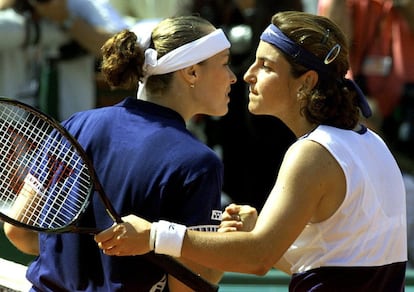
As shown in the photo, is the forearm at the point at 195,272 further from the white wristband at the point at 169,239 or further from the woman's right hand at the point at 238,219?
the white wristband at the point at 169,239

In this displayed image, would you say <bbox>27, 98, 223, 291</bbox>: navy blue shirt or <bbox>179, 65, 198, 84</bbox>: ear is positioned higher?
<bbox>179, 65, 198, 84</bbox>: ear

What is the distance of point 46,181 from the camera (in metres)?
3.57

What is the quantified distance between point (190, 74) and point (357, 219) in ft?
2.57

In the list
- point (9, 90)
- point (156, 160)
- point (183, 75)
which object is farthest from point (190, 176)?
point (9, 90)

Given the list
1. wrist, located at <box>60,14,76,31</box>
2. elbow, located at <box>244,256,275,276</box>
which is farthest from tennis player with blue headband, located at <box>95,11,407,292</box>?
wrist, located at <box>60,14,76,31</box>

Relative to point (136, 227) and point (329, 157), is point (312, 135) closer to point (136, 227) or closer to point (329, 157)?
point (329, 157)

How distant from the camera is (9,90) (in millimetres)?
6422

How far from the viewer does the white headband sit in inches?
143

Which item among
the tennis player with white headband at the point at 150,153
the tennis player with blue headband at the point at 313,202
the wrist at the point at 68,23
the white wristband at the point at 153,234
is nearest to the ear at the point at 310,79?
the tennis player with blue headband at the point at 313,202

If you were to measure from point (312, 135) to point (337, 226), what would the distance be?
25 cm

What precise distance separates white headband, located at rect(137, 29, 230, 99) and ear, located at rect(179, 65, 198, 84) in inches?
0.6

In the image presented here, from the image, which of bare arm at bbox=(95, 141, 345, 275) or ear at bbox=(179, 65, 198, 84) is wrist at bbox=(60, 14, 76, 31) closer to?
ear at bbox=(179, 65, 198, 84)

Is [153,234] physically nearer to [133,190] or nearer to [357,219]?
[133,190]

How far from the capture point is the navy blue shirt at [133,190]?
134 inches
